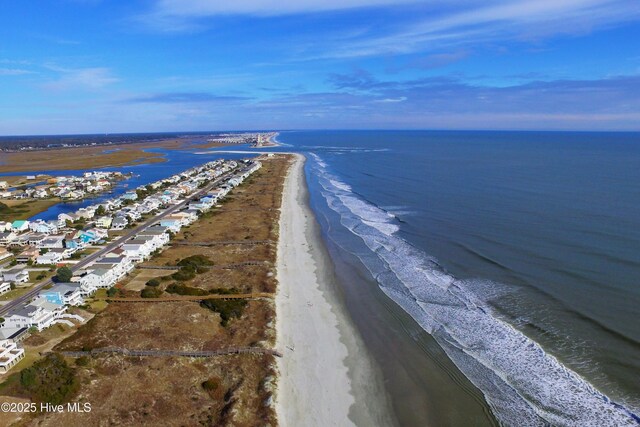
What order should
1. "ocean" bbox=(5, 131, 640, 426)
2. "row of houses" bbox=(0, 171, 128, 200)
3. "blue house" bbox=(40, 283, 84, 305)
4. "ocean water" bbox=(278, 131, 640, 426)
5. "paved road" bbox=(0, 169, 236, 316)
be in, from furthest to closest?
"row of houses" bbox=(0, 171, 128, 200)
"paved road" bbox=(0, 169, 236, 316)
"blue house" bbox=(40, 283, 84, 305)
"ocean water" bbox=(278, 131, 640, 426)
"ocean" bbox=(5, 131, 640, 426)

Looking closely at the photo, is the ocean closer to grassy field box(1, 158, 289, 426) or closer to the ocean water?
the ocean water

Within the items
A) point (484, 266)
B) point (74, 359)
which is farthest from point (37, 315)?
point (484, 266)

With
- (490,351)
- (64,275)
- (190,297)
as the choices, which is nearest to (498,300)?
(490,351)

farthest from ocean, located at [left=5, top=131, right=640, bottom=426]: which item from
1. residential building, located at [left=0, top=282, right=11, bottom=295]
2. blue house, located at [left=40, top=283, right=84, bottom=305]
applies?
residential building, located at [left=0, top=282, right=11, bottom=295]

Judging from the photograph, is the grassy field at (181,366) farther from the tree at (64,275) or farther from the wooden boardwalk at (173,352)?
the tree at (64,275)

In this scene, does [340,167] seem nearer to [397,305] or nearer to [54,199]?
[54,199]

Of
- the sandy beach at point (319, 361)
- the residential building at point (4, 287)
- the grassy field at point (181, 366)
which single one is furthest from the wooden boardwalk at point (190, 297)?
the residential building at point (4, 287)
